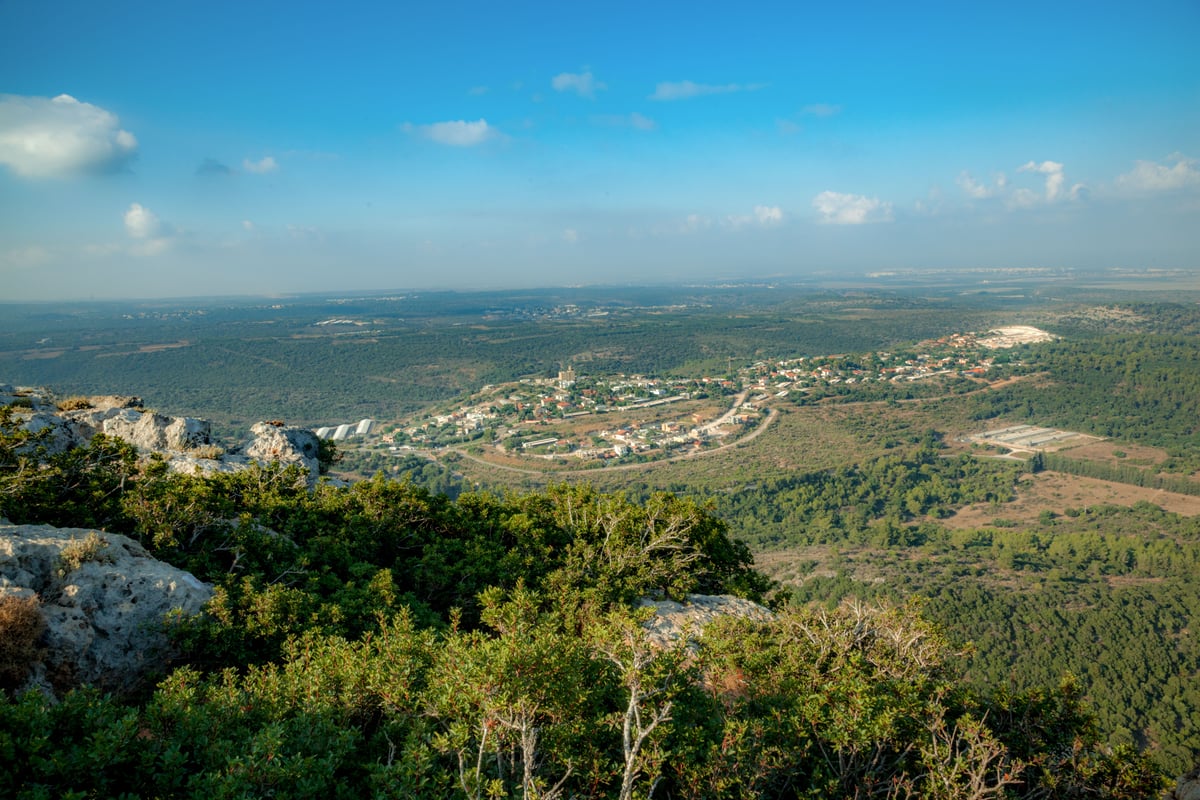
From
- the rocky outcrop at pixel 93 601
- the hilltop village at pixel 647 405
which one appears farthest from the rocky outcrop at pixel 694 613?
the hilltop village at pixel 647 405

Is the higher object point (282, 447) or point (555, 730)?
point (282, 447)

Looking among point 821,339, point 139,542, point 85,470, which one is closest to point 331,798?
point 139,542

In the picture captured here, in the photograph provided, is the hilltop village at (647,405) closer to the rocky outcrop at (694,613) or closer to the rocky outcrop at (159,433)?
the rocky outcrop at (159,433)

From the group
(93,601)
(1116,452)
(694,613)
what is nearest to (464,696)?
(93,601)

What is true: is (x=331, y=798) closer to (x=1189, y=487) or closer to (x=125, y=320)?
(x=1189, y=487)

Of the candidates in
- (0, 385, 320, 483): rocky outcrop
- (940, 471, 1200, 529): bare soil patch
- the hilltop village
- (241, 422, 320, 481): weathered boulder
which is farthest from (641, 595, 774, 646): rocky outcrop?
the hilltop village

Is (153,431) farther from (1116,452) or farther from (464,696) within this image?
(1116,452)
